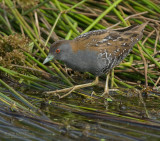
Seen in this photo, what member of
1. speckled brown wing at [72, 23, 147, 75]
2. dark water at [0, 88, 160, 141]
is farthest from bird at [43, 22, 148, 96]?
dark water at [0, 88, 160, 141]

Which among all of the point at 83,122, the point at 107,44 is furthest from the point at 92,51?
the point at 83,122

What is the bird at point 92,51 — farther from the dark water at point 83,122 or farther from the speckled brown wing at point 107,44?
the dark water at point 83,122

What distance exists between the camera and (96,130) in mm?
4160

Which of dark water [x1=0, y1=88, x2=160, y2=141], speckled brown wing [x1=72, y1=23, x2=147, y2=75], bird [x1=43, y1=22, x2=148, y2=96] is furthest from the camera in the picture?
speckled brown wing [x1=72, y1=23, x2=147, y2=75]

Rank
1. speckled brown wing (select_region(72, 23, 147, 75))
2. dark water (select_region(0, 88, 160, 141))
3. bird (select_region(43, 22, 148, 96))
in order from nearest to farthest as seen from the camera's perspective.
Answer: dark water (select_region(0, 88, 160, 141)) < bird (select_region(43, 22, 148, 96)) < speckled brown wing (select_region(72, 23, 147, 75))

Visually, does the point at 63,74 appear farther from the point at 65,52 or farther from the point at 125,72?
the point at 125,72

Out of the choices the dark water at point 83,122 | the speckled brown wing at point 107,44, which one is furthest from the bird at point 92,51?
the dark water at point 83,122

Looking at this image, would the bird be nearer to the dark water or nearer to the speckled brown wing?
the speckled brown wing

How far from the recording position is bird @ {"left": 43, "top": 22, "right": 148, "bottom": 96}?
527cm

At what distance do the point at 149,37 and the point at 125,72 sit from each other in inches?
40.4

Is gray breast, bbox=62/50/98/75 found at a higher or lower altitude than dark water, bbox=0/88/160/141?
higher

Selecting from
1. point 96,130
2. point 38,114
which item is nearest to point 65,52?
point 38,114

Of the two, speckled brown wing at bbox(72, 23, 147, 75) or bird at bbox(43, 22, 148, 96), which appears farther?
speckled brown wing at bbox(72, 23, 147, 75)

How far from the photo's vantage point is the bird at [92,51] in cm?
527
